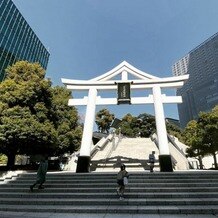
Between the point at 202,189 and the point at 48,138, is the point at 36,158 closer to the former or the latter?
the point at 48,138

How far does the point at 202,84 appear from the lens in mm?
103688

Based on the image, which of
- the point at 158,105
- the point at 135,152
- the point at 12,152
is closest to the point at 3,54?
the point at 12,152

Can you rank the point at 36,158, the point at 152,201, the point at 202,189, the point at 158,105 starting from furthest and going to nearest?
the point at 36,158, the point at 158,105, the point at 202,189, the point at 152,201

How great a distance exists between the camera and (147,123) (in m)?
51.0

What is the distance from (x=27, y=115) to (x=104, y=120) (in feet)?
117

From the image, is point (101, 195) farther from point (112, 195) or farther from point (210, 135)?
point (210, 135)

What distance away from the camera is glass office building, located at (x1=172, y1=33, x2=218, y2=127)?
96.1m

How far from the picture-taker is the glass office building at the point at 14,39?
122ft

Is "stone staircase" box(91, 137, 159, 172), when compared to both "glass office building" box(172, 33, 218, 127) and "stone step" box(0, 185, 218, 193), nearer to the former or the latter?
"stone step" box(0, 185, 218, 193)

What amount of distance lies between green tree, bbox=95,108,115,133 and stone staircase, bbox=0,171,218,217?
39259mm

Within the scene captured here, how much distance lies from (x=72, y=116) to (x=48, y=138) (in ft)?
20.0

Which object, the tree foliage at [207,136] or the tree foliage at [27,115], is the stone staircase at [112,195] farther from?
the tree foliage at [207,136]

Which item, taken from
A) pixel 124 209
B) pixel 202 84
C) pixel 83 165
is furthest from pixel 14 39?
pixel 202 84

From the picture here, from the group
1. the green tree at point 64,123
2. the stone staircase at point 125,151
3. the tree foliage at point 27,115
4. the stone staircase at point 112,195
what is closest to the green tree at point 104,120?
the stone staircase at point 125,151
